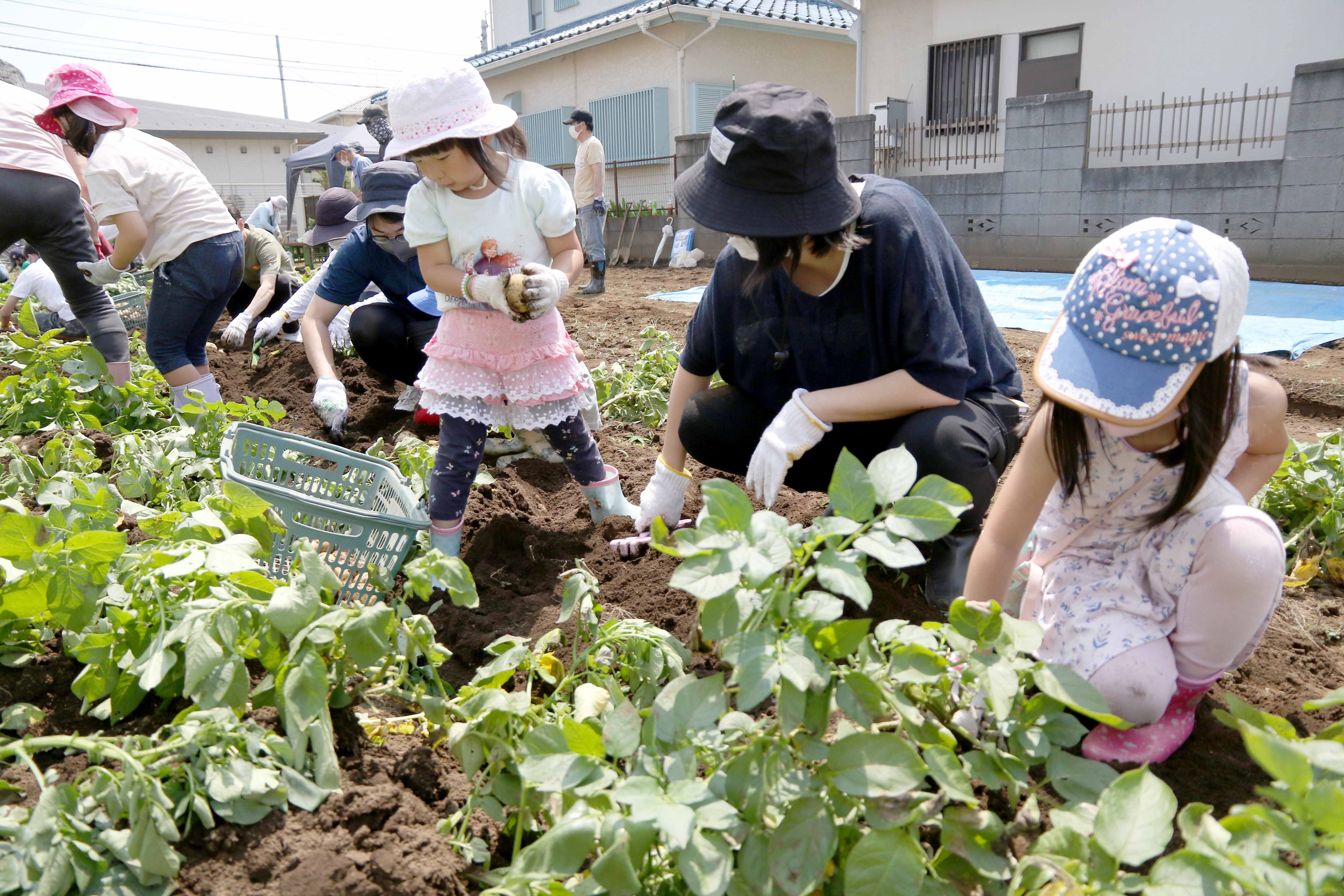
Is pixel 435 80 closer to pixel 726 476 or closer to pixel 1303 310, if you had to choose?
pixel 726 476

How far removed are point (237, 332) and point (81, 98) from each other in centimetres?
148

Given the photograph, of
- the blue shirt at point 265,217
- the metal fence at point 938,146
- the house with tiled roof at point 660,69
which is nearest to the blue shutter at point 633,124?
the house with tiled roof at point 660,69

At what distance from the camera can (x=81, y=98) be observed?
3309 mm

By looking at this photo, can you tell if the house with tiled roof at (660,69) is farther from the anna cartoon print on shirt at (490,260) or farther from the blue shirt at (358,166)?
the anna cartoon print on shirt at (490,260)

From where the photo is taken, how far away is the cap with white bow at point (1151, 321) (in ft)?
3.67

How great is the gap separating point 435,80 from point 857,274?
1101 mm

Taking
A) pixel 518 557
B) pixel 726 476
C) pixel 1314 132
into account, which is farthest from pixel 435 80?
pixel 1314 132

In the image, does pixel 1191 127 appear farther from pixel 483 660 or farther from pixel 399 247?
pixel 483 660

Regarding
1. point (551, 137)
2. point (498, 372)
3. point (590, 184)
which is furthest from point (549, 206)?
point (551, 137)

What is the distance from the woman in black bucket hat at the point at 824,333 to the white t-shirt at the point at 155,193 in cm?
235

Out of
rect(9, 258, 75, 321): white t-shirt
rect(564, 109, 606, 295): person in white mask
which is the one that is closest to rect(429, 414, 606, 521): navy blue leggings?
rect(9, 258, 75, 321): white t-shirt

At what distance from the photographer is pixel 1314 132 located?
21.6ft

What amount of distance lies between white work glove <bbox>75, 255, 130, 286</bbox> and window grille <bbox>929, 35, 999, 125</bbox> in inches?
313

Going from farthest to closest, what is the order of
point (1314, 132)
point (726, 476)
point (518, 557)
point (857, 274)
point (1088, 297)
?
point (1314, 132) → point (726, 476) → point (518, 557) → point (857, 274) → point (1088, 297)
